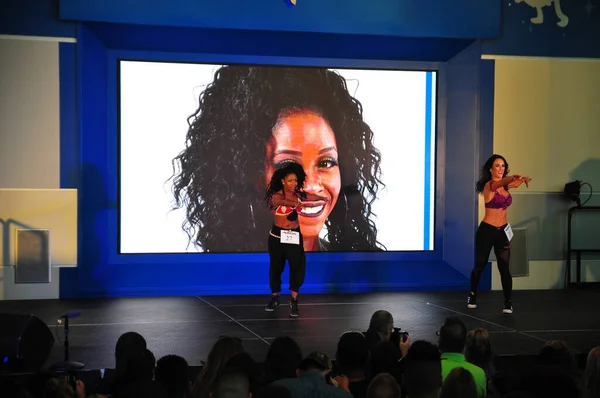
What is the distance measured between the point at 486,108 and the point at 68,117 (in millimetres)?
4500

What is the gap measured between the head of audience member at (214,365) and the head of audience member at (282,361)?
0.59ft

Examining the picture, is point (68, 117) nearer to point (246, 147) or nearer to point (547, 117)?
point (246, 147)

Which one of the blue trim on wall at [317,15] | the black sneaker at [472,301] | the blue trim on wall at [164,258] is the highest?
the blue trim on wall at [317,15]

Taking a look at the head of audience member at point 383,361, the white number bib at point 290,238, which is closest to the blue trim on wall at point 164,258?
the white number bib at point 290,238

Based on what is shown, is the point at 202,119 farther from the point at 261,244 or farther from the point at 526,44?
the point at 526,44

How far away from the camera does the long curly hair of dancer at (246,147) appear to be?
8.61 m

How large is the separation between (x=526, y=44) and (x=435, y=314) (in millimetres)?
3517

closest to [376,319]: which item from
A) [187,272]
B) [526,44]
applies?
[187,272]

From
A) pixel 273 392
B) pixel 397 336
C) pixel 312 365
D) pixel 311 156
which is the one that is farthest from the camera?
pixel 311 156

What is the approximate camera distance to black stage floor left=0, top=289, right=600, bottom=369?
5.69m

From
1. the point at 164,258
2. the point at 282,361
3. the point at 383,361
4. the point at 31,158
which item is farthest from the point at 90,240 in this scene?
the point at 383,361

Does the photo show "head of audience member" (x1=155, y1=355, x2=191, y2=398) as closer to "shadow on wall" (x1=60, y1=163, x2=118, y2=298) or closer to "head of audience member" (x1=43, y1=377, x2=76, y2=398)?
"head of audience member" (x1=43, y1=377, x2=76, y2=398)

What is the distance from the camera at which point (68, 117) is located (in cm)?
808

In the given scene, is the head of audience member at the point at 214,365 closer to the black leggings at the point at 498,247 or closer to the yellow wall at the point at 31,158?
the black leggings at the point at 498,247
